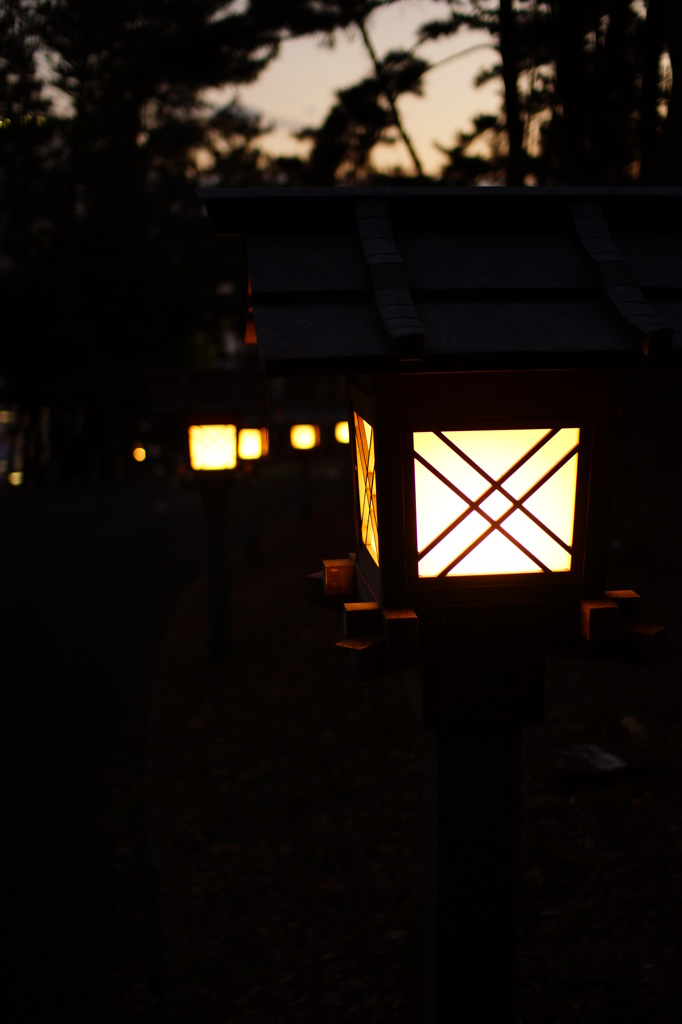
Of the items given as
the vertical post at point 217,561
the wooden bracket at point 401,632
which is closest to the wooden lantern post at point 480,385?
the wooden bracket at point 401,632

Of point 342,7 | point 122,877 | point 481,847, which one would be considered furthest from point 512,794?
point 342,7

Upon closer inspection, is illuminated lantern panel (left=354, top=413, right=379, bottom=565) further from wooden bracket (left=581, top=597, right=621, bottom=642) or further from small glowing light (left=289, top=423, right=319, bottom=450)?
small glowing light (left=289, top=423, right=319, bottom=450)

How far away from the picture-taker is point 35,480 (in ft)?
112

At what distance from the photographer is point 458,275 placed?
2.58 meters

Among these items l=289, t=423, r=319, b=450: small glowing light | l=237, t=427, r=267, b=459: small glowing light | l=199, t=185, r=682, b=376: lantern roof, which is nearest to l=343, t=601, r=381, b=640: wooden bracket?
l=199, t=185, r=682, b=376: lantern roof

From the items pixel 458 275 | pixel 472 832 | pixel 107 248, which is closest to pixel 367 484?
pixel 458 275

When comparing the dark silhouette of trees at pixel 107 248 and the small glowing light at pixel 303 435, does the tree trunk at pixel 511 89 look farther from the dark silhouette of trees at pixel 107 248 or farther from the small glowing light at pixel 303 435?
the dark silhouette of trees at pixel 107 248

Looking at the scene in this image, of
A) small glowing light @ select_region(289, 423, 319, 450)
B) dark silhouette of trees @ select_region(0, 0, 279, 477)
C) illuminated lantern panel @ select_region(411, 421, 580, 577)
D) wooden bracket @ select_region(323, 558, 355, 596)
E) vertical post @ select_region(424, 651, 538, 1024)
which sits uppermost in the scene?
dark silhouette of trees @ select_region(0, 0, 279, 477)

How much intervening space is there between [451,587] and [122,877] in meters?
4.67

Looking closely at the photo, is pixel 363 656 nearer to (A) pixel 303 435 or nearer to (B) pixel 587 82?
(B) pixel 587 82

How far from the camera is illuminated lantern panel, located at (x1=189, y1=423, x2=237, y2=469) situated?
9.81m

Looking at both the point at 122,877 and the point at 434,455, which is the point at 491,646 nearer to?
the point at 434,455

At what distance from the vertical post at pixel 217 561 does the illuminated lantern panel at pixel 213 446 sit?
1.19 feet

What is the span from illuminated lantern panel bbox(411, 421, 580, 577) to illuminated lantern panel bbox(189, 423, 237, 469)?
7388mm
